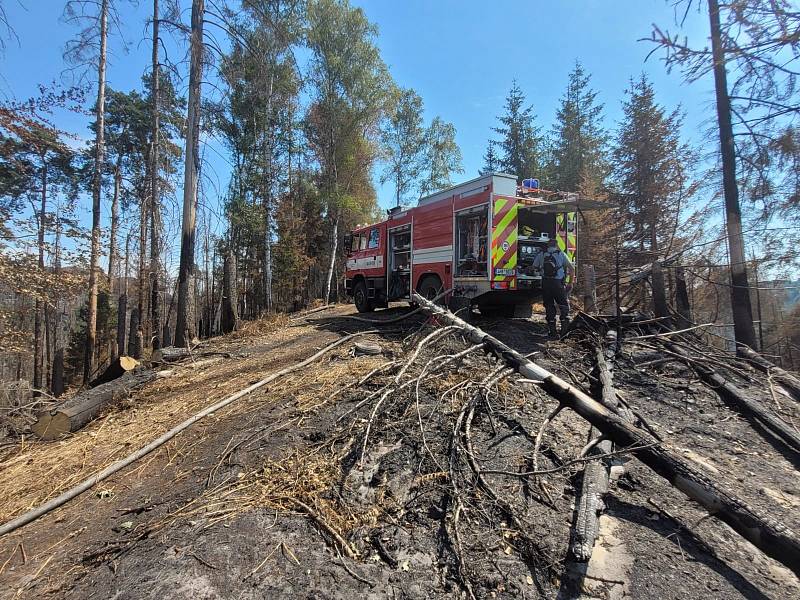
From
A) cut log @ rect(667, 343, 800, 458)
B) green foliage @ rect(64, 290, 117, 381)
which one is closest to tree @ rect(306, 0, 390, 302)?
green foliage @ rect(64, 290, 117, 381)

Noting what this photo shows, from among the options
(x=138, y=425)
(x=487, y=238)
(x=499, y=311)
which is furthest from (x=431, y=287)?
(x=138, y=425)

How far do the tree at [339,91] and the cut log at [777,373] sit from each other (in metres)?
16.6

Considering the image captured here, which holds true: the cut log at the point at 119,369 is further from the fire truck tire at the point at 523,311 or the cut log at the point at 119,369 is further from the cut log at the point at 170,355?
the fire truck tire at the point at 523,311

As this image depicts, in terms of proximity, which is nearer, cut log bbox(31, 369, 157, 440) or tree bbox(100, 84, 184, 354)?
cut log bbox(31, 369, 157, 440)

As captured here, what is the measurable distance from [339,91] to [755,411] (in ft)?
67.6

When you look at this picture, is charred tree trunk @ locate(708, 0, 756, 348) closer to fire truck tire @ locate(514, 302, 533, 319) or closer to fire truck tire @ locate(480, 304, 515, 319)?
fire truck tire @ locate(514, 302, 533, 319)

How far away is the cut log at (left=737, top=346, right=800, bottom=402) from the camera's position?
15.9 feet

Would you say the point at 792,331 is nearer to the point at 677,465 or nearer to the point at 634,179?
the point at 634,179

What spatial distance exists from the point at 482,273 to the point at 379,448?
4.98 meters

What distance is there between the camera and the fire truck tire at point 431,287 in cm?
870

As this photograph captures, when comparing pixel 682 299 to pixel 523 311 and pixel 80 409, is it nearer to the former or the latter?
pixel 523 311

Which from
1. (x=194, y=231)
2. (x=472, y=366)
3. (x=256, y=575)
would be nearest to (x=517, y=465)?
(x=472, y=366)

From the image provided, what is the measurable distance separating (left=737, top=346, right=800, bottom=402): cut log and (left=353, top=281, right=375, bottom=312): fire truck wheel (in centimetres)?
859

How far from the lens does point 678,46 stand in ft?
20.7
